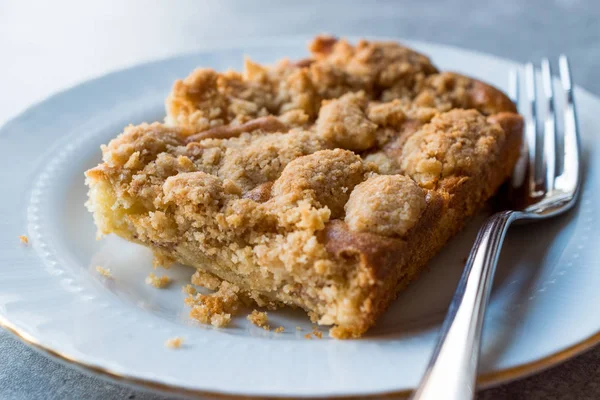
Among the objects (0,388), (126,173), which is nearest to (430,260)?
(126,173)

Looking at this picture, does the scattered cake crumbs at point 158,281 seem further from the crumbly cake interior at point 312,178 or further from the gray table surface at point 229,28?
the gray table surface at point 229,28

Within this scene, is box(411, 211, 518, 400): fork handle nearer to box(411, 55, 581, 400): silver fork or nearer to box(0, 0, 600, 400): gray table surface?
box(411, 55, 581, 400): silver fork

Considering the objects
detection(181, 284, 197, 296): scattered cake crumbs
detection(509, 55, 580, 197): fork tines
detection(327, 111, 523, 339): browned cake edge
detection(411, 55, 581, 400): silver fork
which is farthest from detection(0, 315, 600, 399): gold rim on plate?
detection(509, 55, 580, 197): fork tines

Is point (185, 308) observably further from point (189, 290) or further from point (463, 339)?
point (463, 339)

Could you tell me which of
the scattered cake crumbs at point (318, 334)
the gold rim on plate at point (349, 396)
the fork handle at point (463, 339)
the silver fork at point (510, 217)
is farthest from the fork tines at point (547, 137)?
the scattered cake crumbs at point (318, 334)

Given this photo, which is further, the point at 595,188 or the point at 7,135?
the point at 7,135

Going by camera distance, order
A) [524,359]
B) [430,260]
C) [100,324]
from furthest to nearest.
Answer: [430,260], [100,324], [524,359]

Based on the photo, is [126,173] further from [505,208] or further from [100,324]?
[505,208]
